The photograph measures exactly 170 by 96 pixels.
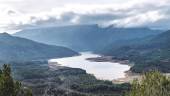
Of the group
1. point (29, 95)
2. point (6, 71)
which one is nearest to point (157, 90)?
point (29, 95)

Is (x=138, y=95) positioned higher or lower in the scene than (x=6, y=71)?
lower

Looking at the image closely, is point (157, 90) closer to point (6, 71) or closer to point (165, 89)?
point (165, 89)

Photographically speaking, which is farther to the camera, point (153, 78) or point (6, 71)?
point (153, 78)

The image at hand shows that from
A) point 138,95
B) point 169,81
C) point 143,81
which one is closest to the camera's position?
point 138,95

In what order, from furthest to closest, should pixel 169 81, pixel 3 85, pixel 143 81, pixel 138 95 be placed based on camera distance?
pixel 169 81, pixel 143 81, pixel 138 95, pixel 3 85

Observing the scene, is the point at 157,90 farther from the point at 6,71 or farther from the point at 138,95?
the point at 6,71

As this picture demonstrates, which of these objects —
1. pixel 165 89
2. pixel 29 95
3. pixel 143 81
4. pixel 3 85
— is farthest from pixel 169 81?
pixel 3 85
